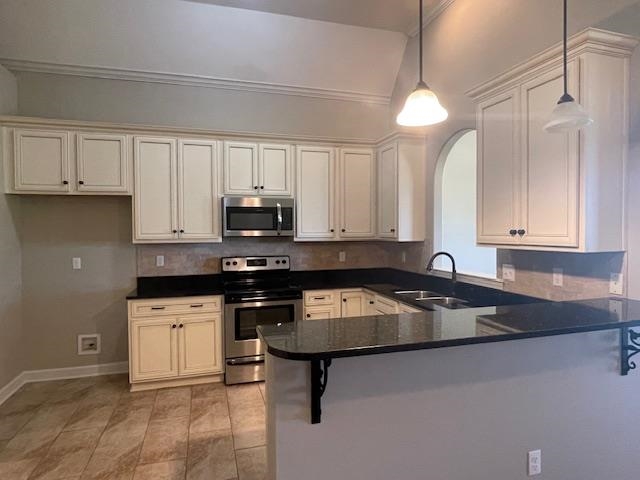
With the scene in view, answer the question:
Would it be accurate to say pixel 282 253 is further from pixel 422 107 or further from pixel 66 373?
pixel 422 107

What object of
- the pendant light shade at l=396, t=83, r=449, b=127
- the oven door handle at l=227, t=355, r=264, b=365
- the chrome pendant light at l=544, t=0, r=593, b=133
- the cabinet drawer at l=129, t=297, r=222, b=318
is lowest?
the oven door handle at l=227, t=355, r=264, b=365

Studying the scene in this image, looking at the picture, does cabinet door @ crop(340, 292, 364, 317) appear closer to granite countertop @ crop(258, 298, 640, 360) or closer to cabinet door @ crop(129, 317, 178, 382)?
cabinet door @ crop(129, 317, 178, 382)

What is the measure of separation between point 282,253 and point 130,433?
7.25 feet

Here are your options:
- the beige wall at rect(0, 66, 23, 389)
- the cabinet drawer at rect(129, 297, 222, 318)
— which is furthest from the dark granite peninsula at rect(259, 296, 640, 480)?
the beige wall at rect(0, 66, 23, 389)

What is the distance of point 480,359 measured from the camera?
1632 millimetres

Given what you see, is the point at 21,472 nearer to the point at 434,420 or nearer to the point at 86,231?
the point at 86,231

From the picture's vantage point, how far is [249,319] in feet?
12.0

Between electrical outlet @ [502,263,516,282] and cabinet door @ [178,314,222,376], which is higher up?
electrical outlet @ [502,263,516,282]

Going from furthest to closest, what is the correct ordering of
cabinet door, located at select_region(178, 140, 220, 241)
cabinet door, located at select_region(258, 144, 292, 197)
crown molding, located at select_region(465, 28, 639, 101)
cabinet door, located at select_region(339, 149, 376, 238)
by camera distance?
cabinet door, located at select_region(339, 149, 376, 238) < cabinet door, located at select_region(258, 144, 292, 197) < cabinet door, located at select_region(178, 140, 220, 241) < crown molding, located at select_region(465, 28, 639, 101)

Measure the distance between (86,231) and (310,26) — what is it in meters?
3.04

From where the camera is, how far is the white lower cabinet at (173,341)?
343 cm

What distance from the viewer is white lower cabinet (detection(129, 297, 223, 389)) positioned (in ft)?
11.2

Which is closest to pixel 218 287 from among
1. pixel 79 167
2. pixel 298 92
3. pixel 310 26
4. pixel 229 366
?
pixel 229 366

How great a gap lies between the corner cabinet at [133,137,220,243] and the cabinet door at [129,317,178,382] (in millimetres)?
791
